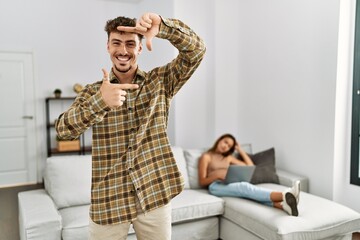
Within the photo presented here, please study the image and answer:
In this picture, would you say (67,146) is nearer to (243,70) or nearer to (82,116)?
(243,70)

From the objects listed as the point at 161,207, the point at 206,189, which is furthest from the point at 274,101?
the point at 161,207

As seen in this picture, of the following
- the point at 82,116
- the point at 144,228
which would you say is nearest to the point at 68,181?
the point at 144,228

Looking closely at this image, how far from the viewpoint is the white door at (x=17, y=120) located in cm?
450

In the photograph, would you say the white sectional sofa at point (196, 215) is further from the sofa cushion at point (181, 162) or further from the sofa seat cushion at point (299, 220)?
the sofa cushion at point (181, 162)

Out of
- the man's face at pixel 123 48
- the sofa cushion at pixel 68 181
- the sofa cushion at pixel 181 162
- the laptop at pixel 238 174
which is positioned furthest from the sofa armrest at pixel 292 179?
the man's face at pixel 123 48

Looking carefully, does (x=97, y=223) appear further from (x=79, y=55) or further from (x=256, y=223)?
(x=79, y=55)

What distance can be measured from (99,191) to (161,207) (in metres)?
0.24

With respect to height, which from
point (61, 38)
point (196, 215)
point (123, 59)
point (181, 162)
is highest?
point (61, 38)

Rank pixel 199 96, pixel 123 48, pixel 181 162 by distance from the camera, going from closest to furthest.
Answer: pixel 123 48 < pixel 181 162 < pixel 199 96

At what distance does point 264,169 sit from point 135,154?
2.11 m

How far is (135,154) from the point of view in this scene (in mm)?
1233

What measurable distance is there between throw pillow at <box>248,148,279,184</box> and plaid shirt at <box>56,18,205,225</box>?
192cm

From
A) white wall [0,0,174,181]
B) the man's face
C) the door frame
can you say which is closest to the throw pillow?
white wall [0,0,174,181]

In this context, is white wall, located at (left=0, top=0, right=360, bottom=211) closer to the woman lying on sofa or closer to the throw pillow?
the throw pillow
